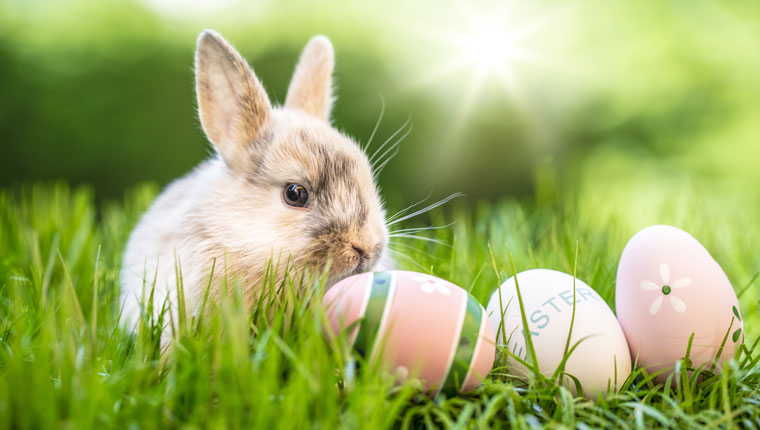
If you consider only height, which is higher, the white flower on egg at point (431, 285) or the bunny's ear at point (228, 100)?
the bunny's ear at point (228, 100)

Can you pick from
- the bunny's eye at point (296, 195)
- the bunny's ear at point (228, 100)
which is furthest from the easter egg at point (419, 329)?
the bunny's ear at point (228, 100)

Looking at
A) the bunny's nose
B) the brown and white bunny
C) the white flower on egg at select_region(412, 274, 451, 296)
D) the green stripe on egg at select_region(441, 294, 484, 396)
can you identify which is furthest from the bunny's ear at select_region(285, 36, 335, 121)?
the green stripe on egg at select_region(441, 294, 484, 396)

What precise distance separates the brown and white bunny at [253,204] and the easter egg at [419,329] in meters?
0.25

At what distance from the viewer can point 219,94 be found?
5.95 ft

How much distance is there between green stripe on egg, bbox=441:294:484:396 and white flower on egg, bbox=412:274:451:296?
7 centimetres

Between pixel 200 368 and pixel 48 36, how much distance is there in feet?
13.7

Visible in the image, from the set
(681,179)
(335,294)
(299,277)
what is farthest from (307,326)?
(681,179)

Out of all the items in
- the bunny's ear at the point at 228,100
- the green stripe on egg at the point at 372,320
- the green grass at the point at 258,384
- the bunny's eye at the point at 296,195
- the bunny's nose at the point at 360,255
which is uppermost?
the bunny's ear at the point at 228,100

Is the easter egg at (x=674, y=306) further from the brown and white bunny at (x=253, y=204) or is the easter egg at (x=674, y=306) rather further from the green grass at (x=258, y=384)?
the brown and white bunny at (x=253, y=204)

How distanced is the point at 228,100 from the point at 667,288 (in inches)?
51.0

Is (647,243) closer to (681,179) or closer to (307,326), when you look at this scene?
(307,326)

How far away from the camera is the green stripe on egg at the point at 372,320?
52.1 inches

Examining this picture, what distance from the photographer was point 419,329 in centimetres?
132

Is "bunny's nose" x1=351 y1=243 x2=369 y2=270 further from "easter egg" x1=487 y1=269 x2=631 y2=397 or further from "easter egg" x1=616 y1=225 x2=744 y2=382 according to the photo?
"easter egg" x1=616 y1=225 x2=744 y2=382
